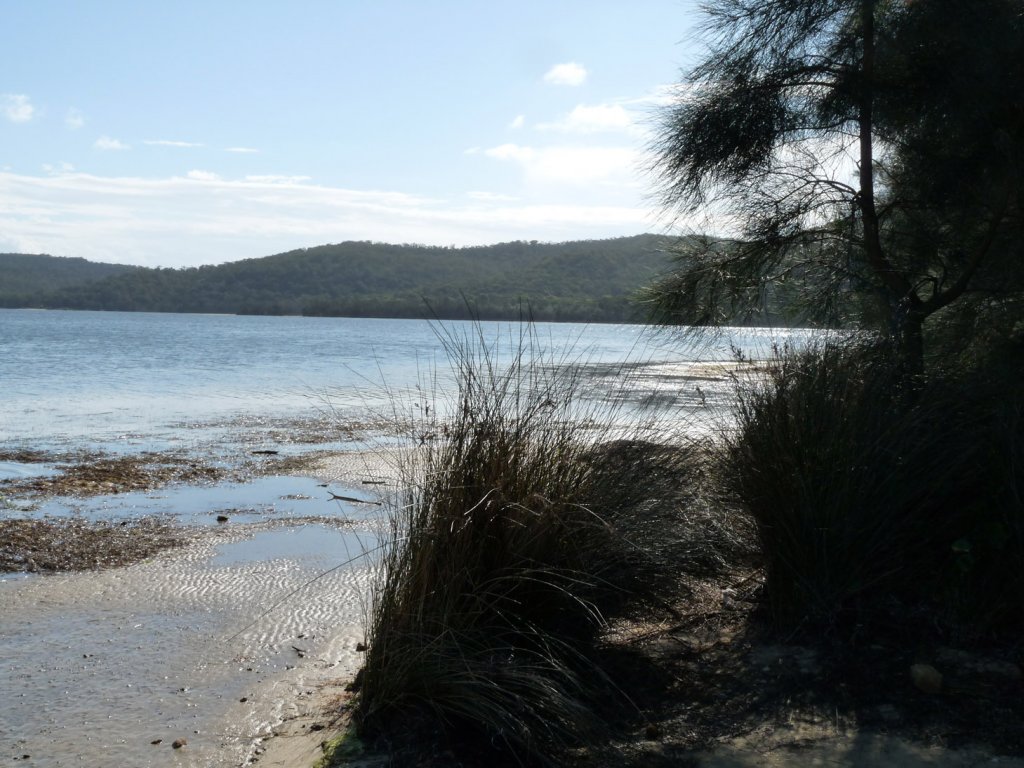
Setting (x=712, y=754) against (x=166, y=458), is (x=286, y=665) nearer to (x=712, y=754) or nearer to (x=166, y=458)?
(x=712, y=754)

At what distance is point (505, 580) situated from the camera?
13.2 feet

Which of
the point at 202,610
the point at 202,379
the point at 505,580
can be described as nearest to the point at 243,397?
the point at 202,379

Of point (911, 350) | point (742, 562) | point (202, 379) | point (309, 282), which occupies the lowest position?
point (202, 379)

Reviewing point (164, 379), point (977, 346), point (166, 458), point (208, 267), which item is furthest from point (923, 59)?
point (208, 267)

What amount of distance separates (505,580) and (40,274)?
13318 centimetres

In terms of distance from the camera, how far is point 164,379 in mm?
27109

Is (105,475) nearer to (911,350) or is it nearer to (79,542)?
(79,542)

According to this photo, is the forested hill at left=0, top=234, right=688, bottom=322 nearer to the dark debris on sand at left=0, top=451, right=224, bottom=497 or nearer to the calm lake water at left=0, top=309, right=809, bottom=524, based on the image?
the calm lake water at left=0, top=309, right=809, bottom=524

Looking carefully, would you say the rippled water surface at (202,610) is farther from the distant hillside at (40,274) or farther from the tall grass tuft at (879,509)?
the distant hillside at (40,274)

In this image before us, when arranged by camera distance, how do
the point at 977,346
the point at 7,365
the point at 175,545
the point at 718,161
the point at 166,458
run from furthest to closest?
the point at 7,365, the point at 166,458, the point at 175,545, the point at 718,161, the point at 977,346

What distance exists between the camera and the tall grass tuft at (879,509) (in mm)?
4133

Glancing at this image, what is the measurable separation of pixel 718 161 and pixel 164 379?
23364mm

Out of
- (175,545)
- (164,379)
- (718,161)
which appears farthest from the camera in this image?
(164,379)

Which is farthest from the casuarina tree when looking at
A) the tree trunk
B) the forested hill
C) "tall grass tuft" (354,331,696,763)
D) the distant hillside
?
the distant hillside
